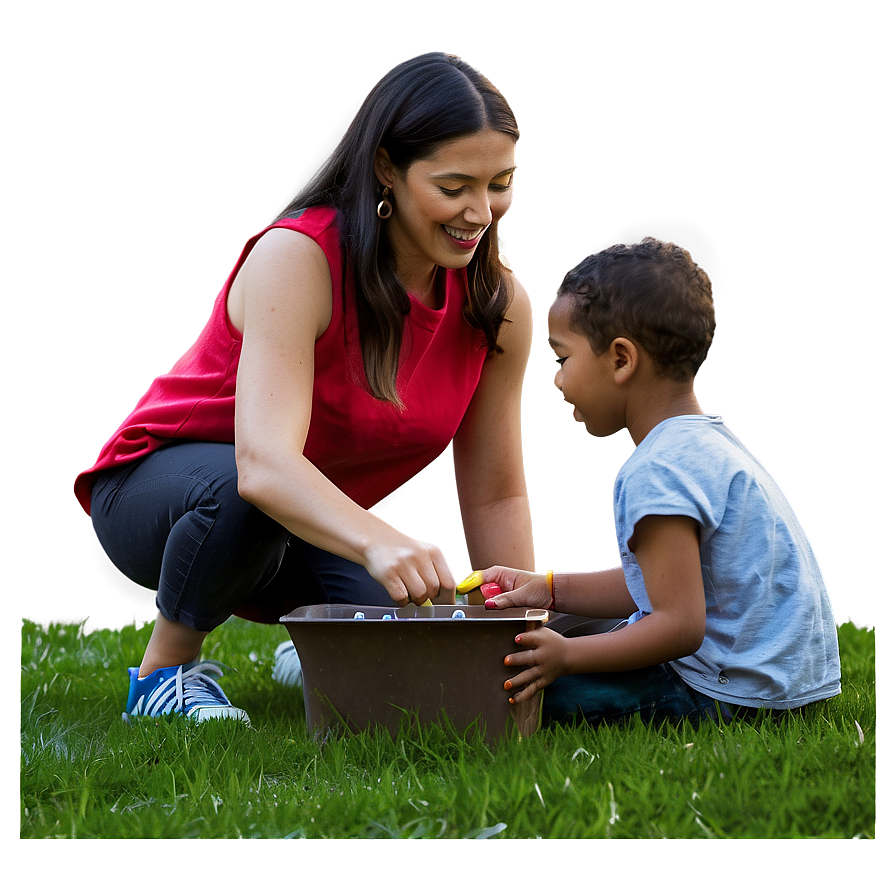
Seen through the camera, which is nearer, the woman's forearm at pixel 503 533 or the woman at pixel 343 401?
the woman at pixel 343 401

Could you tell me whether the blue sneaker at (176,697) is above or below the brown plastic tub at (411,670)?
below

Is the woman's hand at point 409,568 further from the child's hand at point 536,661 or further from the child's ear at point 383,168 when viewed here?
the child's ear at point 383,168

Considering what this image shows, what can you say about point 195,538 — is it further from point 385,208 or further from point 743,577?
point 743,577

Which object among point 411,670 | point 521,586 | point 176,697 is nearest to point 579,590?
point 521,586

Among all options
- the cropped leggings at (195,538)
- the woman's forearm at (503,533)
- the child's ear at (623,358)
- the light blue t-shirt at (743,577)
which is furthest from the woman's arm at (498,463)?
the light blue t-shirt at (743,577)

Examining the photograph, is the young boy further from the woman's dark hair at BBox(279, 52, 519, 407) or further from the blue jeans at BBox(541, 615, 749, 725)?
the woman's dark hair at BBox(279, 52, 519, 407)

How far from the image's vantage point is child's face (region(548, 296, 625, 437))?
1856 millimetres

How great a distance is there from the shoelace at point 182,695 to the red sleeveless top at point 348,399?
0.48 meters

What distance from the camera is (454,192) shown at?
1918 mm

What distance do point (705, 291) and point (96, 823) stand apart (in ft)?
4.32

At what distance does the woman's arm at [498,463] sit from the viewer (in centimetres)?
237

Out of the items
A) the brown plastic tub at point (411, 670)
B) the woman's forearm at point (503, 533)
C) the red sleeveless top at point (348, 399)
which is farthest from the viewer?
the woman's forearm at point (503, 533)

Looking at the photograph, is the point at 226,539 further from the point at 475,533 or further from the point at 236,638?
the point at 236,638

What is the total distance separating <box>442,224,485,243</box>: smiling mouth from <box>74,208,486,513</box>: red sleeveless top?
0.74ft
